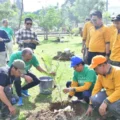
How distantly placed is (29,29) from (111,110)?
386 centimetres

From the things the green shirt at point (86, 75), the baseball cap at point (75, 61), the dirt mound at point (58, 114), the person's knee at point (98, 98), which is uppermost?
the baseball cap at point (75, 61)

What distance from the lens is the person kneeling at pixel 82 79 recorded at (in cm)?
458

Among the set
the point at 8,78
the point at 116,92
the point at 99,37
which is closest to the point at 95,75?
the point at 116,92

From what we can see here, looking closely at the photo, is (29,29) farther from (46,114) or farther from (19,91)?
(46,114)

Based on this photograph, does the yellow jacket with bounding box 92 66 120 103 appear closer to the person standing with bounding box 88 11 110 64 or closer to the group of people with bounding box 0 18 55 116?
the group of people with bounding box 0 18 55 116

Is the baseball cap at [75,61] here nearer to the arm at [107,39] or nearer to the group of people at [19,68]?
the group of people at [19,68]

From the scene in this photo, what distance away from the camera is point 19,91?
212 inches

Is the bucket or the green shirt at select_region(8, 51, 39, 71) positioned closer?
the green shirt at select_region(8, 51, 39, 71)

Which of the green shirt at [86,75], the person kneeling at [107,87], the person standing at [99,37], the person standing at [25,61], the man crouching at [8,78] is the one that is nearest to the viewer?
the person kneeling at [107,87]

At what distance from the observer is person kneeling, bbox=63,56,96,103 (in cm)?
458

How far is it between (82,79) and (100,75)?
755 millimetres

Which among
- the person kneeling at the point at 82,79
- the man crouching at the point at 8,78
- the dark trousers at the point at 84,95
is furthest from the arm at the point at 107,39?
the man crouching at the point at 8,78

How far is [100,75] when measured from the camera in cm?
412

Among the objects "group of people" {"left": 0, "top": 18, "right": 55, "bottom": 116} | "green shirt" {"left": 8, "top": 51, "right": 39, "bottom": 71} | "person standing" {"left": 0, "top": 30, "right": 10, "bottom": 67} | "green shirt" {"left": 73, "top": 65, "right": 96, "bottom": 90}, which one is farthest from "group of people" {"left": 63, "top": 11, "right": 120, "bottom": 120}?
"person standing" {"left": 0, "top": 30, "right": 10, "bottom": 67}
